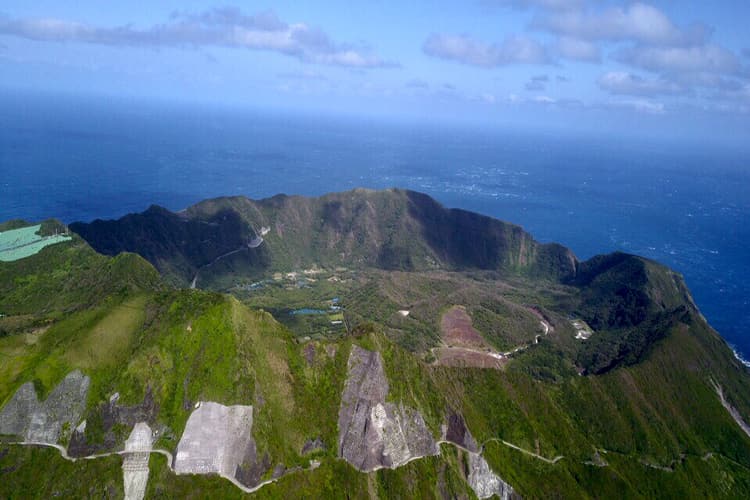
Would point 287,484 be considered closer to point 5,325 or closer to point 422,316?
point 5,325

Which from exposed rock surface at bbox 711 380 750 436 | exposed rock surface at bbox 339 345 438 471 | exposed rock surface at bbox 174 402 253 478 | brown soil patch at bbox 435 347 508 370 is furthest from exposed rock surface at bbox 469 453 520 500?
exposed rock surface at bbox 711 380 750 436

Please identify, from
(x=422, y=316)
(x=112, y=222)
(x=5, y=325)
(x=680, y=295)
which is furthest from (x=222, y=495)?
(x=680, y=295)

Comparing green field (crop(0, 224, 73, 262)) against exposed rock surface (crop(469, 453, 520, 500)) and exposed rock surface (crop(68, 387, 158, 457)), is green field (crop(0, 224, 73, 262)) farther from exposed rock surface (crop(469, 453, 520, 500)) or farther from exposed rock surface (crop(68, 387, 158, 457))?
exposed rock surface (crop(469, 453, 520, 500))

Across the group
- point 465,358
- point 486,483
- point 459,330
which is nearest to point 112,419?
point 486,483

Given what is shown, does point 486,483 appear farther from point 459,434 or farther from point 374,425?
point 374,425

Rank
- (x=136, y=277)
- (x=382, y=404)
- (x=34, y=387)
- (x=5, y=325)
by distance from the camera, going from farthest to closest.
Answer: (x=136, y=277) < (x=5, y=325) < (x=382, y=404) < (x=34, y=387)
